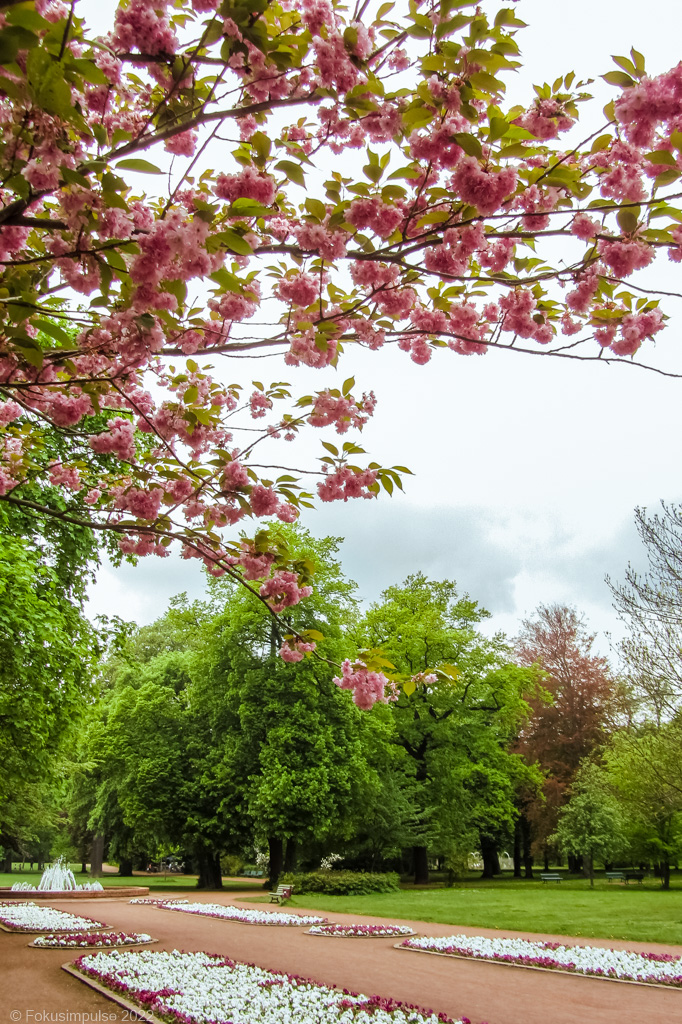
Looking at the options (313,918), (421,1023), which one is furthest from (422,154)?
(313,918)

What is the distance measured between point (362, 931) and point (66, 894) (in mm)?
12231

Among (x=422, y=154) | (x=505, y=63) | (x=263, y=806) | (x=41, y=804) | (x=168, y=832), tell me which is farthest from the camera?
(x=41, y=804)

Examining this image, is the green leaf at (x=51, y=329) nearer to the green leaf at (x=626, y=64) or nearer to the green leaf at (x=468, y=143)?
the green leaf at (x=468, y=143)

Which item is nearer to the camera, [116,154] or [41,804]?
[116,154]

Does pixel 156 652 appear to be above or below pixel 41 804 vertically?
above

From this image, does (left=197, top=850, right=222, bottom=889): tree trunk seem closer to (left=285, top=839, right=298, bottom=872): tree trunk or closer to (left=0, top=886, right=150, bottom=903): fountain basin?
(left=285, top=839, right=298, bottom=872): tree trunk

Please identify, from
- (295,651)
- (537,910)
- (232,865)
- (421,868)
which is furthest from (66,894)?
(295,651)

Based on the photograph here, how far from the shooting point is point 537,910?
52.9 ft

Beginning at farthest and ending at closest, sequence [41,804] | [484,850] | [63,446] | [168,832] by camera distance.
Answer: [484,850]
[41,804]
[168,832]
[63,446]

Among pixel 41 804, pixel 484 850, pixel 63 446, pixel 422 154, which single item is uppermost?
pixel 63 446

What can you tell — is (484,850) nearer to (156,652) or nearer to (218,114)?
(156,652)

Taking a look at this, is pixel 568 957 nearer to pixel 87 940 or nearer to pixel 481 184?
pixel 87 940

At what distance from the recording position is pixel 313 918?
14.5m

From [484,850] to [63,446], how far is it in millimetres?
31236
